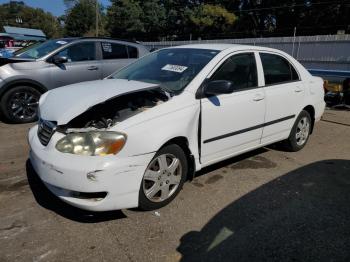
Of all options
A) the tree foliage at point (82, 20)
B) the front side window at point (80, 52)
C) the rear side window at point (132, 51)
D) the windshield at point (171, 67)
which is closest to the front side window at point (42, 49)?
the front side window at point (80, 52)

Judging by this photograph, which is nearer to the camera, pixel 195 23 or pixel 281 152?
pixel 281 152

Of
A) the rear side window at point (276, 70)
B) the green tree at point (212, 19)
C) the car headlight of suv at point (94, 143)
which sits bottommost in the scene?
the car headlight of suv at point (94, 143)

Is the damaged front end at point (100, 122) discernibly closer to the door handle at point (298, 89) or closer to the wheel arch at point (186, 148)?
the wheel arch at point (186, 148)

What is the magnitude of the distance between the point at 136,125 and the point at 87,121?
50cm

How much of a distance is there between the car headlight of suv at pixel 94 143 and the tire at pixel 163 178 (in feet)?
1.34

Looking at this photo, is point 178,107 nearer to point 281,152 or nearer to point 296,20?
point 281,152

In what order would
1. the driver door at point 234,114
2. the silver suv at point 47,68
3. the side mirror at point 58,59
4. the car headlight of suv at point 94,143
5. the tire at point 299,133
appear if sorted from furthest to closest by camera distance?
the side mirror at point 58,59
the silver suv at point 47,68
the tire at point 299,133
the driver door at point 234,114
the car headlight of suv at point 94,143

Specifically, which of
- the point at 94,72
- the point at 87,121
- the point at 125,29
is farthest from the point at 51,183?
the point at 125,29

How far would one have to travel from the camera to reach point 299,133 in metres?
5.29

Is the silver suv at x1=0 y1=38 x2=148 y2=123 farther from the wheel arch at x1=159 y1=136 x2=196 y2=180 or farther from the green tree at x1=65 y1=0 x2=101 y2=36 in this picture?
the green tree at x1=65 y1=0 x2=101 y2=36

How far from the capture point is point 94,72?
7.19 meters

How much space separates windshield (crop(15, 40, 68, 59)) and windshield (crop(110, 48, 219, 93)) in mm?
2988

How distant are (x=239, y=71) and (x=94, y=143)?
210 centimetres

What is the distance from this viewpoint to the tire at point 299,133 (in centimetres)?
513
